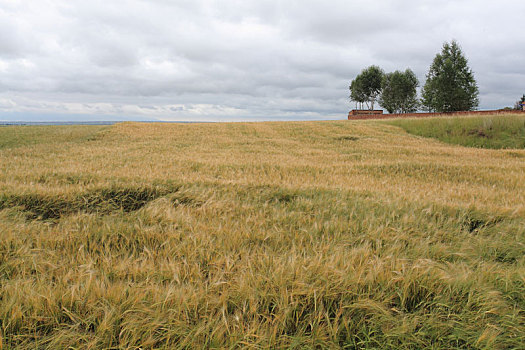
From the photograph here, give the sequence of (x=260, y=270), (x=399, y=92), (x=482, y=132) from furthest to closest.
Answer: (x=399, y=92) < (x=482, y=132) < (x=260, y=270)

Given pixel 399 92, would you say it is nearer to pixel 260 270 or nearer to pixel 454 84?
pixel 454 84

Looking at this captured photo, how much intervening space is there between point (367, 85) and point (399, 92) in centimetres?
900

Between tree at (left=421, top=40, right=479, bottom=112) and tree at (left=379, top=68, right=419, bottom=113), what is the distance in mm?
21192

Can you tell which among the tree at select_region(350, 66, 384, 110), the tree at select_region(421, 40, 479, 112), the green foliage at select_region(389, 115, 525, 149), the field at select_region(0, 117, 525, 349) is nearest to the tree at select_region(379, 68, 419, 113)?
the tree at select_region(350, 66, 384, 110)

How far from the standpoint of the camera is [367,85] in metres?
68.6

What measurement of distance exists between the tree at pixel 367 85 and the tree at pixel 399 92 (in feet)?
7.59

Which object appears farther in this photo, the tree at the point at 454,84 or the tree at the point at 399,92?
the tree at the point at 399,92

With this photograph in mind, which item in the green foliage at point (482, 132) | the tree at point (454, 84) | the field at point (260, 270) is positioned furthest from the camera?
the tree at point (454, 84)

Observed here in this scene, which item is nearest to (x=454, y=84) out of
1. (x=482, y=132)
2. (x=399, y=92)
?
(x=399, y=92)

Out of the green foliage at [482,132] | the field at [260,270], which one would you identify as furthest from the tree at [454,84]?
the field at [260,270]

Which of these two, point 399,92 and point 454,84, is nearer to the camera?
point 454,84

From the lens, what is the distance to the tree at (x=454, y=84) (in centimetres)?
3941

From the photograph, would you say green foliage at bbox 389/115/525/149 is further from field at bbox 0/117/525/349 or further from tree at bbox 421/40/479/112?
tree at bbox 421/40/479/112

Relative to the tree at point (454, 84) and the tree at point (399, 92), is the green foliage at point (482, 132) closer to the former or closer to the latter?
the tree at point (454, 84)
